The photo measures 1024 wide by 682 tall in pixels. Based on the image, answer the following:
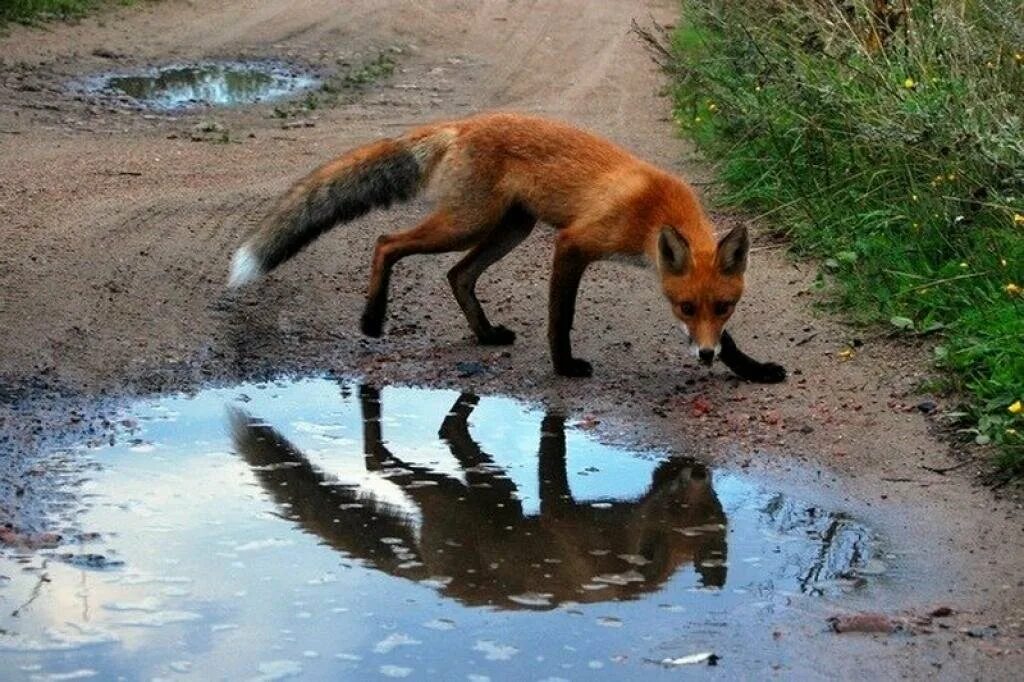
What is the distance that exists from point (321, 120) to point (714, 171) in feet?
12.0

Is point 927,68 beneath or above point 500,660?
above

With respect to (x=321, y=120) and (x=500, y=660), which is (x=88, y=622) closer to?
(x=500, y=660)

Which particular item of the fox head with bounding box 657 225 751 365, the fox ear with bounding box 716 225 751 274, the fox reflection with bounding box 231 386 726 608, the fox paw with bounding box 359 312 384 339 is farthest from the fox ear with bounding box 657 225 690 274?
the fox paw with bounding box 359 312 384 339

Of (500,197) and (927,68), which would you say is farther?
(927,68)

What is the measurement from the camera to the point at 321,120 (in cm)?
1294

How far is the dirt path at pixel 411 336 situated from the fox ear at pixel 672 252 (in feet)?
1.80

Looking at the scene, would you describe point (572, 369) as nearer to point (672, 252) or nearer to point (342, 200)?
point (672, 252)

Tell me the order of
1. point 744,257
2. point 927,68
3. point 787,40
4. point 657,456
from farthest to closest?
point 787,40
point 927,68
point 744,257
point 657,456

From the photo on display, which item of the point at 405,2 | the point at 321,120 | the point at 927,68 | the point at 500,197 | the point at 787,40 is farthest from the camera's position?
the point at 405,2

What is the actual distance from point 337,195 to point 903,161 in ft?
9.65

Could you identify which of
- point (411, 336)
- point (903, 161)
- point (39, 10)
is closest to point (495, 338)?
point (411, 336)

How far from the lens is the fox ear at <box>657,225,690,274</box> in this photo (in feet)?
23.1

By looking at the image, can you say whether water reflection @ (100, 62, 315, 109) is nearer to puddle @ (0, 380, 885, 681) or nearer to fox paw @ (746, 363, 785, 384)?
puddle @ (0, 380, 885, 681)

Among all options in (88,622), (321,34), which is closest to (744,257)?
(88,622)
